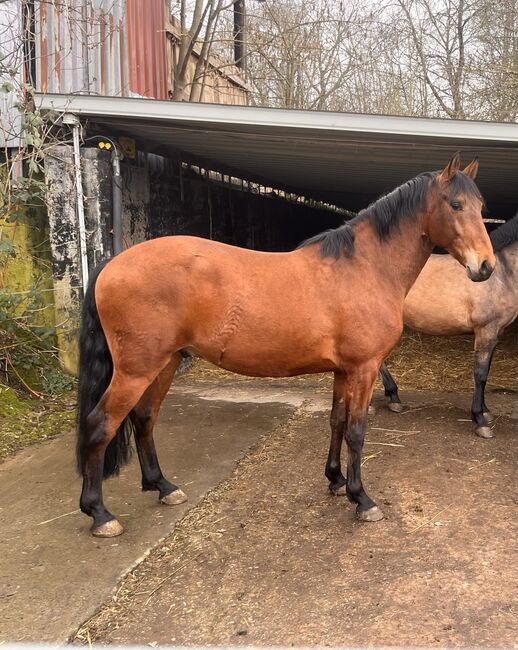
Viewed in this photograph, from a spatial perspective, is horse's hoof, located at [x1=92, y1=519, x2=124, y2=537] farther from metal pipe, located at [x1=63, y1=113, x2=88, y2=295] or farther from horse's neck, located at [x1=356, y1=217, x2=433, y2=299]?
metal pipe, located at [x1=63, y1=113, x2=88, y2=295]

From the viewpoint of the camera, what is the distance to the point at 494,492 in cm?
341

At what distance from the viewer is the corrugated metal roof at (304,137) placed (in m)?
4.34

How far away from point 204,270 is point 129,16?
19.4ft

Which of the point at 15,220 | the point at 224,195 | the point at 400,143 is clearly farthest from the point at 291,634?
the point at 224,195

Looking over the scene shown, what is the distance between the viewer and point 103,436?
292 centimetres

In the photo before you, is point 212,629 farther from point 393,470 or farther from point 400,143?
point 400,143

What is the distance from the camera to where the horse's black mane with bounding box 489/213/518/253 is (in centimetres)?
474

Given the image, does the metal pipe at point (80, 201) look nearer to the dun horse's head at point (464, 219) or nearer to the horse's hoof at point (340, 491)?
the horse's hoof at point (340, 491)

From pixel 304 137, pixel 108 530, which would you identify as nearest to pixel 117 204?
pixel 304 137

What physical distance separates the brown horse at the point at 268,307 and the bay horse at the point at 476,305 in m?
1.73

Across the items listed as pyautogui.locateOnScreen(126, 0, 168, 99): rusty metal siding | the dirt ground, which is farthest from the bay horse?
pyautogui.locateOnScreen(126, 0, 168, 99): rusty metal siding

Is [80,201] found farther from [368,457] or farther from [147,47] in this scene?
[147,47]

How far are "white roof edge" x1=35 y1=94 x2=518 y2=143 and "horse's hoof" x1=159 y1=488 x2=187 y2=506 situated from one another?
2.95m

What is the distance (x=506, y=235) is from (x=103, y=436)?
12.4ft
